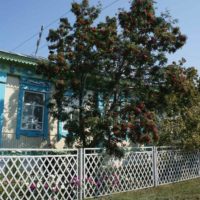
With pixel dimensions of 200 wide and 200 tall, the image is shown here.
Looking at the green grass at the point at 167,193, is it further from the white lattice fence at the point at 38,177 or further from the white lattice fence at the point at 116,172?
the white lattice fence at the point at 38,177

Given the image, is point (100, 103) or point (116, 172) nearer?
point (116, 172)

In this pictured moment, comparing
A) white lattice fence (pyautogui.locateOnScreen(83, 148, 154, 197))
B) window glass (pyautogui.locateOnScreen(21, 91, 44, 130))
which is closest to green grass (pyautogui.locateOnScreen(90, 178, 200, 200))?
white lattice fence (pyautogui.locateOnScreen(83, 148, 154, 197))

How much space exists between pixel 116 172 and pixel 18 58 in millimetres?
5611

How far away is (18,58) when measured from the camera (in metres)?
12.9

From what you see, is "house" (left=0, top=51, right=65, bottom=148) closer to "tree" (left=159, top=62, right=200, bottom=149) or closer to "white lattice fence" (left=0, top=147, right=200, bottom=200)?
"white lattice fence" (left=0, top=147, right=200, bottom=200)

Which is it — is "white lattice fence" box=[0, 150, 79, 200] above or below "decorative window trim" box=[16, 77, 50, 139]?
below

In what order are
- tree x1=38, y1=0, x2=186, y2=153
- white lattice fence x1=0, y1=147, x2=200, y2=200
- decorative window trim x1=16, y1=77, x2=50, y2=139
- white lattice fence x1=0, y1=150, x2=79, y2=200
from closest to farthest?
white lattice fence x1=0, y1=150, x2=79, y2=200 < white lattice fence x1=0, y1=147, x2=200, y2=200 < tree x1=38, y1=0, x2=186, y2=153 < decorative window trim x1=16, y1=77, x2=50, y2=139

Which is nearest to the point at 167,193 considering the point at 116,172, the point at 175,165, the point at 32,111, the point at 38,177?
the point at 116,172

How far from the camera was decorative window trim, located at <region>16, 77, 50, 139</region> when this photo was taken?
516 inches

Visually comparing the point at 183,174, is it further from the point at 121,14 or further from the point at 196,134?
the point at 121,14

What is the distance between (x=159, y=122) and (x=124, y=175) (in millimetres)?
4372

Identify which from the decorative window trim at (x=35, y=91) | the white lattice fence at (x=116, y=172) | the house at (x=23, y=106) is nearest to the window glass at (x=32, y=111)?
the house at (x=23, y=106)

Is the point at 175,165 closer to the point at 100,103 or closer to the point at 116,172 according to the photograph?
the point at 116,172

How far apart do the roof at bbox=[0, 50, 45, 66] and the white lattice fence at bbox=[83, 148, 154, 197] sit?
15.5 ft
